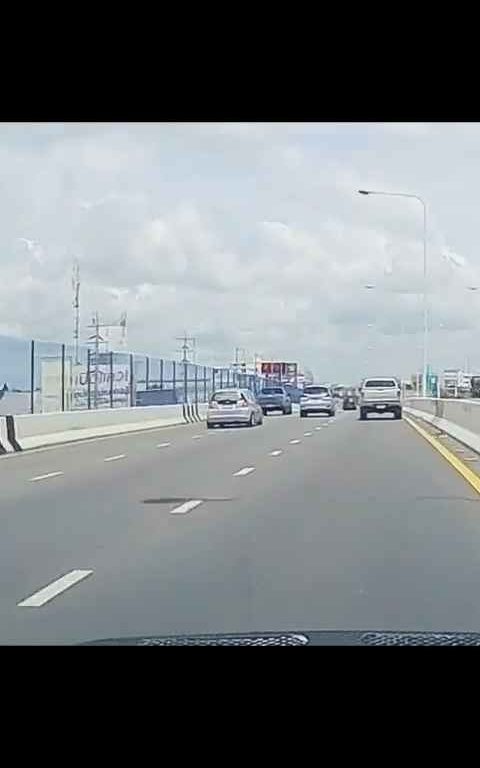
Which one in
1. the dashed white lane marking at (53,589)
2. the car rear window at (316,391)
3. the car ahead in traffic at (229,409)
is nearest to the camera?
the dashed white lane marking at (53,589)

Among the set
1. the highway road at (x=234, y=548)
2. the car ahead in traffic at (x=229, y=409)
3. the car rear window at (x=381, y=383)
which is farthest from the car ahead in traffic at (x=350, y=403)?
the highway road at (x=234, y=548)

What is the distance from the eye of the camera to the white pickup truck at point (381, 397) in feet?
198

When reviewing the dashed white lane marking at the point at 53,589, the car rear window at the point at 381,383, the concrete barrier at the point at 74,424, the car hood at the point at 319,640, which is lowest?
the dashed white lane marking at the point at 53,589

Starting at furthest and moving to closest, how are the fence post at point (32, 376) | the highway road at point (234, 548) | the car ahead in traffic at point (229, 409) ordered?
the car ahead in traffic at point (229, 409), the fence post at point (32, 376), the highway road at point (234, 548)

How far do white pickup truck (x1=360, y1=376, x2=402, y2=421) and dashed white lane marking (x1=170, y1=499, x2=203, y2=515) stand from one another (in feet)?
134

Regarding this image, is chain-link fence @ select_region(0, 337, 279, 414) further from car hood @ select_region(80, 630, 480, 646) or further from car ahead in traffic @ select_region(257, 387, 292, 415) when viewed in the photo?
car hood @ select_region(80, 630, 480, 646)

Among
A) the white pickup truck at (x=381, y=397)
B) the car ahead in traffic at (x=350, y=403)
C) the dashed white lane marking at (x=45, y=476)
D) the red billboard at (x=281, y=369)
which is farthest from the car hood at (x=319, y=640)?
the red billboard at (x=281, y=369)

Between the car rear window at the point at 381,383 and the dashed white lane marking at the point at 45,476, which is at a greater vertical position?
the car rear window at the point at 381,383

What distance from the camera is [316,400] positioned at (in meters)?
67.9

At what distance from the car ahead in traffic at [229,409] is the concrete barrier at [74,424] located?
102 inches

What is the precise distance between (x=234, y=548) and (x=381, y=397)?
152 ft

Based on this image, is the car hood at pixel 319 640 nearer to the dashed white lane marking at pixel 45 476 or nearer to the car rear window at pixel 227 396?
the dashed white lane marking at pixel 45 476

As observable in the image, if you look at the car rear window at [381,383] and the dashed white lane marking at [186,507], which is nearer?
the dashed white lane marking at [186,507]
